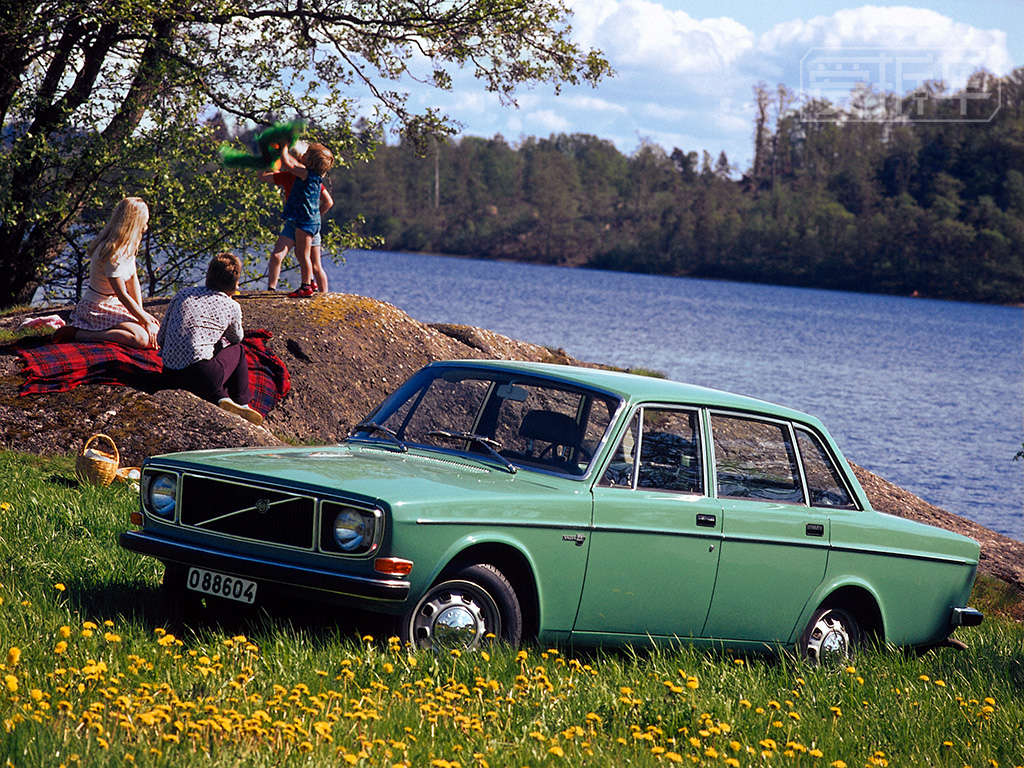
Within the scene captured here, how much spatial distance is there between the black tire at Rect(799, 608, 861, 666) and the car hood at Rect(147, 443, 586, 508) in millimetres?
1909

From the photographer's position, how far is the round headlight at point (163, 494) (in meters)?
5.68

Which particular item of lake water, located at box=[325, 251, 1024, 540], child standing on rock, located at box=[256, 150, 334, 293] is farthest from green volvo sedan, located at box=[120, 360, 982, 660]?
lake water, located at box=[325, 251, 1024, 540]

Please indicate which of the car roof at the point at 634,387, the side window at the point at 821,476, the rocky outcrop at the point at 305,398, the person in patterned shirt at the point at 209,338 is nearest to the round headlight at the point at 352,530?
the car roof at the point at 634,387

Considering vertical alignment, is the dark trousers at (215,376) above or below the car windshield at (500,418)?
below

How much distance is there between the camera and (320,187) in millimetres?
13945

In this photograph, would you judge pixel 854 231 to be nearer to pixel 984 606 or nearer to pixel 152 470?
pixel 984 606

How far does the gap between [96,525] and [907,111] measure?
13191 centimetres

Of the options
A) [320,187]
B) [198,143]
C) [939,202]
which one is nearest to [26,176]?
[198,143]

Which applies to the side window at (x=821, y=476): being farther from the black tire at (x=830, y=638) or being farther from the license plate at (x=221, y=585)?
the license plate at (x=221, y=585)

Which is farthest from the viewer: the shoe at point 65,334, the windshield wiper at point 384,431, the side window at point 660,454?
the shoe at point 65,334

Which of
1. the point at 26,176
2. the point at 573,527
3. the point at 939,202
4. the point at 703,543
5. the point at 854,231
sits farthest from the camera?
the point at 854,231

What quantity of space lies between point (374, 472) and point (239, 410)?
5493 mm

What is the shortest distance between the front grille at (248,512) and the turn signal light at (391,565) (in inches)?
14.4

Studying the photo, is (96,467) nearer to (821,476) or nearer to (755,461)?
(755,461)
